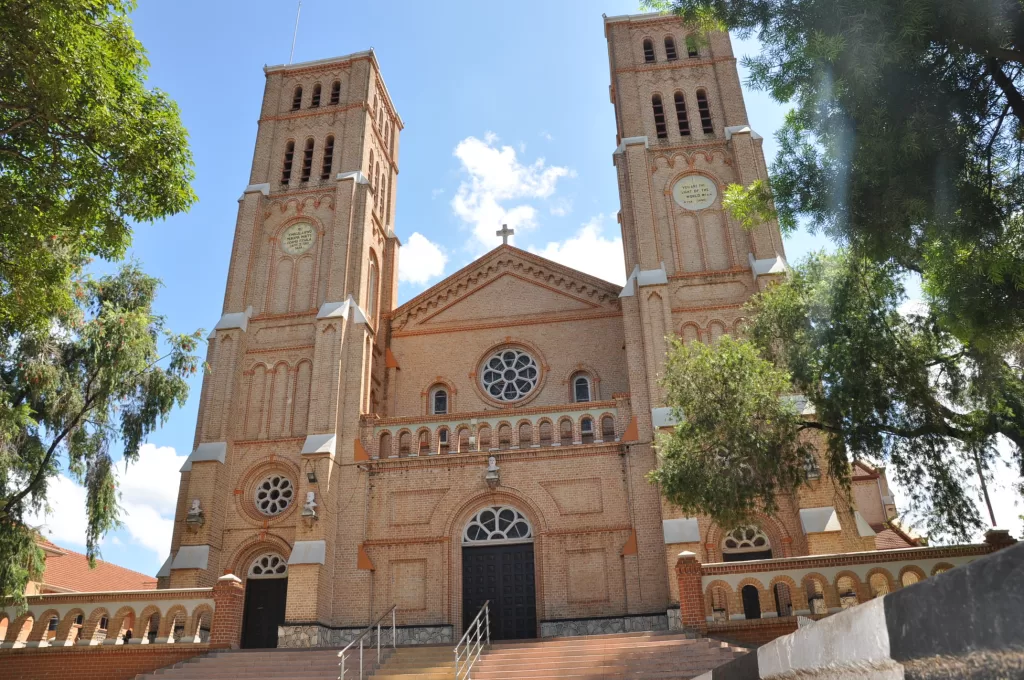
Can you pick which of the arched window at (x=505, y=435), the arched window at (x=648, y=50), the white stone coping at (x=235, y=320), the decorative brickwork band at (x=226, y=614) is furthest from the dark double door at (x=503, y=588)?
the arched window at (x=648, y=50)

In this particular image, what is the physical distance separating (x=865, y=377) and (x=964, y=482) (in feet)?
8.60

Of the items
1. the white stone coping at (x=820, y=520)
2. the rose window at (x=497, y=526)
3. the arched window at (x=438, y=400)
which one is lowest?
the white stone coping at (x=820, y=520)

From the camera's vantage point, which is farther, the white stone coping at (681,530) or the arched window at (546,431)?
the arched window at (546,431)

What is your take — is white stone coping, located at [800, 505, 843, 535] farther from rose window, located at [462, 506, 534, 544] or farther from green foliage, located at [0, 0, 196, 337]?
green foliage, located at [0, 0, 196, 337]

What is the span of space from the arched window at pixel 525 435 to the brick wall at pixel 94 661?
8545 millimetres

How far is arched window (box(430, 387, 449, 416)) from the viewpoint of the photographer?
23.0 metres

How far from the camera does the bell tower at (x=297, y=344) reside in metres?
19.1

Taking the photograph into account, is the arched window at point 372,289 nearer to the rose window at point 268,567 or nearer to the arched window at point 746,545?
the rose window at point 268,567

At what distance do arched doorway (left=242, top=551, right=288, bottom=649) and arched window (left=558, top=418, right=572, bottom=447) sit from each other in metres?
7.64

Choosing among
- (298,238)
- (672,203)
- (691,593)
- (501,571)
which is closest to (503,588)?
(501,571)

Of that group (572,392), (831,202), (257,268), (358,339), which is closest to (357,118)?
(257,268)

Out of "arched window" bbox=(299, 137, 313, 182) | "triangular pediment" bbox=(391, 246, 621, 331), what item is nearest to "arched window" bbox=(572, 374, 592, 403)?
"triangular pediment" bbox=(391, 246, 621, 331)

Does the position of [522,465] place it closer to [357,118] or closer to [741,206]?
[741,206]

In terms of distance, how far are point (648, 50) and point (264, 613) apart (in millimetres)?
21339
